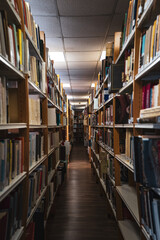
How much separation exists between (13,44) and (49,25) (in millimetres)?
2006

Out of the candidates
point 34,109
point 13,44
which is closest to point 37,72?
point 34,109

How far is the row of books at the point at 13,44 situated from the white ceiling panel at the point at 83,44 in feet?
7.43

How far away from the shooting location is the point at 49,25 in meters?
2.97

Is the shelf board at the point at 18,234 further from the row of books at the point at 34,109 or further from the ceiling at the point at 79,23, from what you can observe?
the ceiling at the point at 79,23

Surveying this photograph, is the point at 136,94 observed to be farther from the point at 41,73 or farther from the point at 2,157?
the point at 41,73

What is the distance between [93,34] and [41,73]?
5.36ft

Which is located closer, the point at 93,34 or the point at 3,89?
the point at 3,89

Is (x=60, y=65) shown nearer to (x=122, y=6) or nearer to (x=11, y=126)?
(x=122, y=6)

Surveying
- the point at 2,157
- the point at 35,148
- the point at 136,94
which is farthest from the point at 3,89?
the point at 136,94

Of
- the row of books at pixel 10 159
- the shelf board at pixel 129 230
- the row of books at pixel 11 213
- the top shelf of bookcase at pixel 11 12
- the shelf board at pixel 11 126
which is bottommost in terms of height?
the shelf board at pixel 129 230

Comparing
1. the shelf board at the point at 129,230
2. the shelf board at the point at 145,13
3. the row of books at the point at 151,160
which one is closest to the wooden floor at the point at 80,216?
the shelf board at the point at 129,230

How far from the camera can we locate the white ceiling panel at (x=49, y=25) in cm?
279

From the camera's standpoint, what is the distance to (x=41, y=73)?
2.14 metres

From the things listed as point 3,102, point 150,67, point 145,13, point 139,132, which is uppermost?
point 145,13
